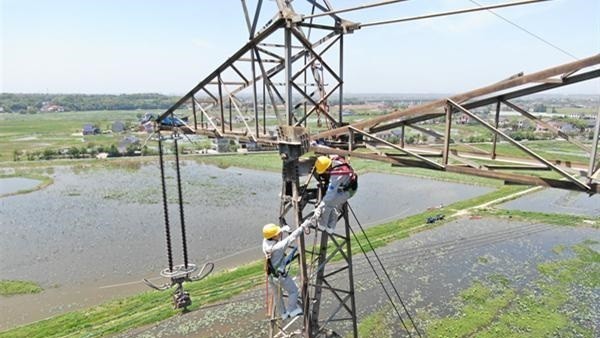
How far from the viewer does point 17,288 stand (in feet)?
65.4

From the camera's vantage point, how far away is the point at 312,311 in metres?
8.70

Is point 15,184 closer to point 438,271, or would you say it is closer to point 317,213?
point 438,271

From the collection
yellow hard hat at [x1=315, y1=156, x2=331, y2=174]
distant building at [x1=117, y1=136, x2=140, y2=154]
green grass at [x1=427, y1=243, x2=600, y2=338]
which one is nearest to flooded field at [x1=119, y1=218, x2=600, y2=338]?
green grass at [x1=427, y1=243, x2=600, y2=338]

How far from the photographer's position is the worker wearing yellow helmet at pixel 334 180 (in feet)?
23.5

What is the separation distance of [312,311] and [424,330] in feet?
30.1

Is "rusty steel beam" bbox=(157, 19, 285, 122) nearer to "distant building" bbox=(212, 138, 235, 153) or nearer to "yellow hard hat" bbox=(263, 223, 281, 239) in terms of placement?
"yellow hard hat" bbox=(263, 223, 281, 239)

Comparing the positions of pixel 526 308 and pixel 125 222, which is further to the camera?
pixel 125 222

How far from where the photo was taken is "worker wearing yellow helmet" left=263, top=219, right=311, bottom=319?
689cm

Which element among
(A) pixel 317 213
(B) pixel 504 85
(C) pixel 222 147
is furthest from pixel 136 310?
(C) pixel 222 147

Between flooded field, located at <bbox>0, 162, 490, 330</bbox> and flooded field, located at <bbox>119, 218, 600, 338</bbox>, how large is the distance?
5.16 meters

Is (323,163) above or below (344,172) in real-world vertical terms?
above

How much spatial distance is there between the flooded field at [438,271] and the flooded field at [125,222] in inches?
203

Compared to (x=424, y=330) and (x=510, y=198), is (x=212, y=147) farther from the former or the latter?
(x=424, y=330)

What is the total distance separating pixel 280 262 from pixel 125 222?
2660 cm
